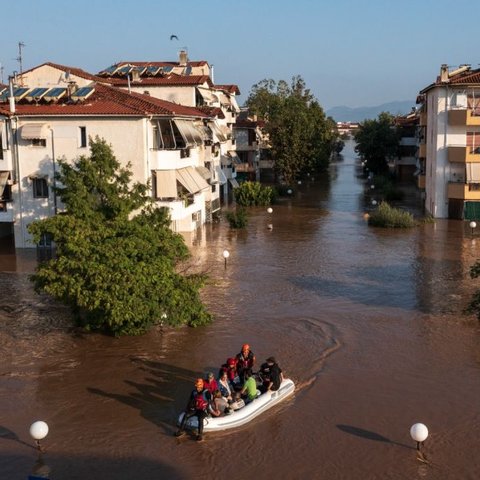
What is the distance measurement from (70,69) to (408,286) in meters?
25.5

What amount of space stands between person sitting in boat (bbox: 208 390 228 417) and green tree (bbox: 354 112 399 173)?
68.9 metres

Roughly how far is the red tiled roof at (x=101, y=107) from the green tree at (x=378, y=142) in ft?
160

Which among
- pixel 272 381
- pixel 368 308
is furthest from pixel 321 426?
pixel 368 308

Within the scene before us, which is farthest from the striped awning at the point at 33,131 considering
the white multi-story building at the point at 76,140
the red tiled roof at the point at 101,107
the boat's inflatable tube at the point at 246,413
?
the boat's inflatable tube at the point at 246,413

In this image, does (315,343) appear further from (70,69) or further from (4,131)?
(70,69)

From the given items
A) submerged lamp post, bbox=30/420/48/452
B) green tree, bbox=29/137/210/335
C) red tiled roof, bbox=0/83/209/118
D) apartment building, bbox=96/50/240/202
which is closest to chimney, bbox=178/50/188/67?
apartment building, bbox=96/50/240/202

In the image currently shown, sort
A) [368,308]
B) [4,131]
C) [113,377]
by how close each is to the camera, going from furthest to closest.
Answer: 1. [4,131]
2. [368,308]
3. [113,377]

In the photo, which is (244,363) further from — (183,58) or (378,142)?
(378,142)

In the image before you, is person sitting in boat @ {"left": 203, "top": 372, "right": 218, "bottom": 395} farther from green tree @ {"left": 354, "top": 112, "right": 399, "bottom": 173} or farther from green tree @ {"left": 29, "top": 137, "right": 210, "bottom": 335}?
green tree @ {"left": 354, "top": 112, "right": 399, "bottom": 173}

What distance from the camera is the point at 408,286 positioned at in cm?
2752

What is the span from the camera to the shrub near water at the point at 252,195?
186 feet

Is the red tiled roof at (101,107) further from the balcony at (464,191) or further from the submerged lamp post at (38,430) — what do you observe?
the submerged lamp post at (38,430)

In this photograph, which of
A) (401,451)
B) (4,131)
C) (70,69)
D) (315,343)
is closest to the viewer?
(401,451)

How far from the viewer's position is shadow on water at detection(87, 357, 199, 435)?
15434 millimetres
